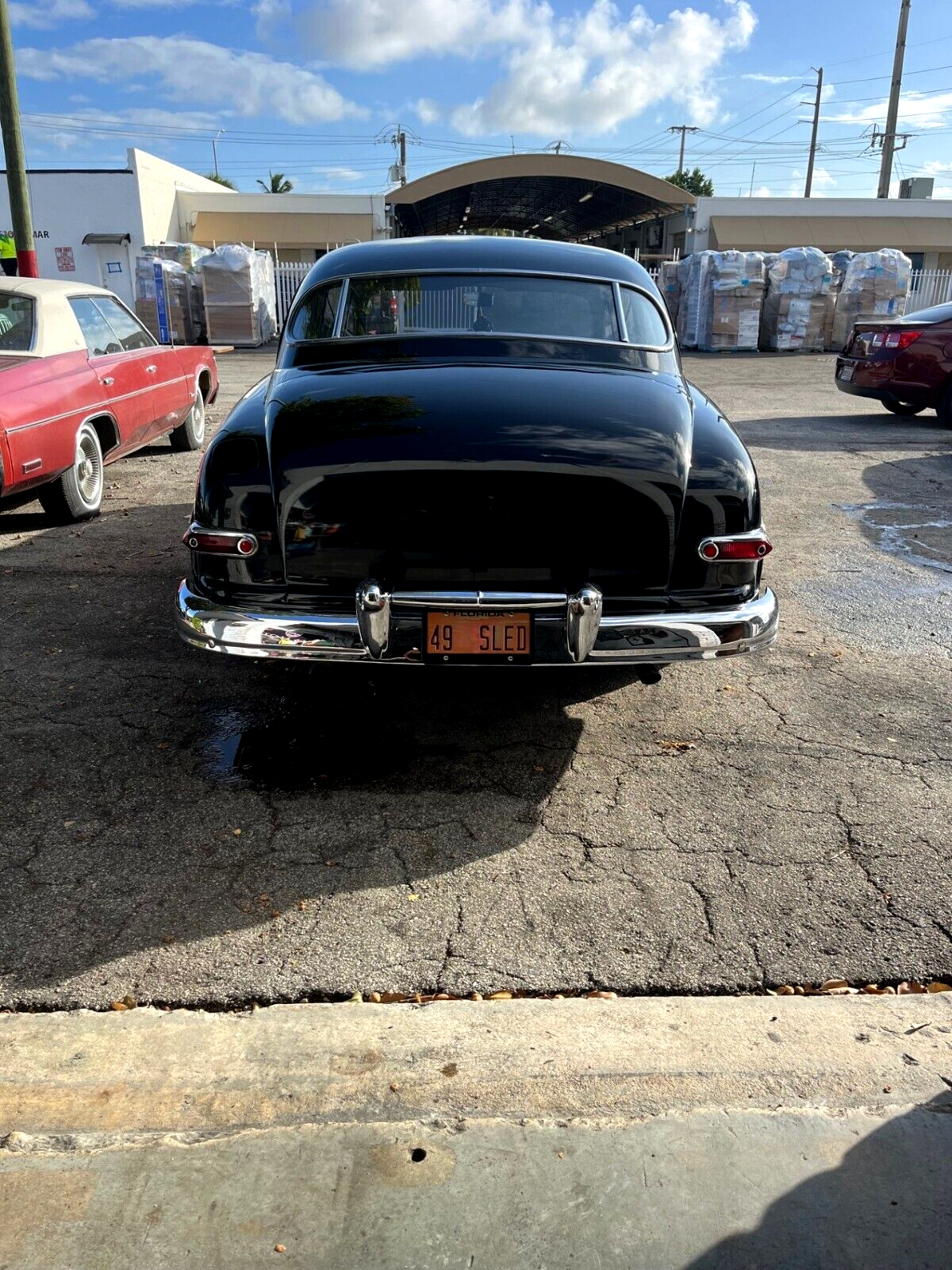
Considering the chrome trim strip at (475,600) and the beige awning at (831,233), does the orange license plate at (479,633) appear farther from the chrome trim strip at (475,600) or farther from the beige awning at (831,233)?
the beige awning at (831,233)

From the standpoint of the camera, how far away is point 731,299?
70.1 ft

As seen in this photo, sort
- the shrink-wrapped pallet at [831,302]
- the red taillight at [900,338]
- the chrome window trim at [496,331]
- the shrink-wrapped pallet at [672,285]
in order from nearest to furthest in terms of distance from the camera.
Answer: the chrome window trim at [496,331], the red taillight at [900,338], the shrink-wrapped pallet at [831,302], the shrink-wrapped pallet at [672,285]

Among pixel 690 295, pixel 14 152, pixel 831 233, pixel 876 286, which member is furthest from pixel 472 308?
pixel 831 233

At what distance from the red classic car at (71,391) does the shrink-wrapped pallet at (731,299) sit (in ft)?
53.7

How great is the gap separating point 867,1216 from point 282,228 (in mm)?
38544

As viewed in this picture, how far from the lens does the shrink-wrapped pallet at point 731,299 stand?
2108 centimetres

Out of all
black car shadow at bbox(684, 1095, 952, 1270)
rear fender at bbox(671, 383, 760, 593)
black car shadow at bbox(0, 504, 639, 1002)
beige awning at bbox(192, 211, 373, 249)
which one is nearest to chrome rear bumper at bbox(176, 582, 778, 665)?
rear fender at bbox(671, 383, 760, 593)

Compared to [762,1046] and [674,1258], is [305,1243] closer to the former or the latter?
[674,1258]

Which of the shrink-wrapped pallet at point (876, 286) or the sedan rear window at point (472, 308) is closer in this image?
the sedan rear window at point (472, 308)

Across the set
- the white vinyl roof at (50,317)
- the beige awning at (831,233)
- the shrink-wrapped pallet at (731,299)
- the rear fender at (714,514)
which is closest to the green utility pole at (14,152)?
the white vinyl roof at (50,317)

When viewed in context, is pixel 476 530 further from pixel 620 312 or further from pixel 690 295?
pixel 690 295

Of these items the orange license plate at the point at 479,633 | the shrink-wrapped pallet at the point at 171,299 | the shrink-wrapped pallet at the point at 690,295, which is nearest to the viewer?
the orange license plate at the point at 479,633

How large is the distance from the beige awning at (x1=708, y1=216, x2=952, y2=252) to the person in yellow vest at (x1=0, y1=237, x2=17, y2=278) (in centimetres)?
2288

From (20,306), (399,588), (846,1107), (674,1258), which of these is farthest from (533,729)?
(20,306)
